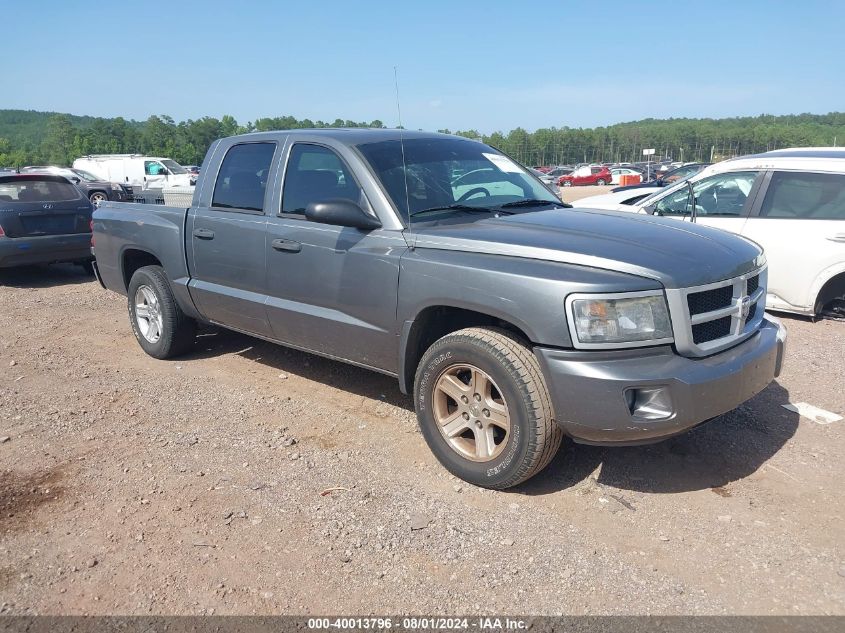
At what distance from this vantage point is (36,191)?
942cm

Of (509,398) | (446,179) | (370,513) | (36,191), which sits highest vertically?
(446,179)

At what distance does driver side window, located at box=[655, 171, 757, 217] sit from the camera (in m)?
7.02

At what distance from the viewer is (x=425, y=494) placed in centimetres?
349

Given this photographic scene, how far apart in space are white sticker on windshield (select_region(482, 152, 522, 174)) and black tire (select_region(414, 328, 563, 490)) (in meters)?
1.67

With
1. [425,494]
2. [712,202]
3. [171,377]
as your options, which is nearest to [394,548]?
[425,494]

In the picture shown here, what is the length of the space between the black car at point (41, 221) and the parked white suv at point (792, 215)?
796 cm

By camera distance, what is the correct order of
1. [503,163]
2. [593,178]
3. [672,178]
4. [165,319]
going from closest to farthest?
[503,163] < [165,319] < [672,178] < [593,178]

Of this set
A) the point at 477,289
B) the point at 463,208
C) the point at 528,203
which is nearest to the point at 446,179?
the point at 463,208

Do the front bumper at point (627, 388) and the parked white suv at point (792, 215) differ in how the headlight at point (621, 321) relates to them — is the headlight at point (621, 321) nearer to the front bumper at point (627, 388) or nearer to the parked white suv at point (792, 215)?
the front bumper at point (627, 388)

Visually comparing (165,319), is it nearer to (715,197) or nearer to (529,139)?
(715,197)

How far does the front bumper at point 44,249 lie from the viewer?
8969 mm

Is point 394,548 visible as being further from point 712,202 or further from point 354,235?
point 712,202

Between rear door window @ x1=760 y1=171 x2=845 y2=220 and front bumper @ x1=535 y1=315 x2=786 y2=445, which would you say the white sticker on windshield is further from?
rear door window @ x1=760 y1=171 x2=845 y2=220

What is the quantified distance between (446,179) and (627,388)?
1.90 metres
